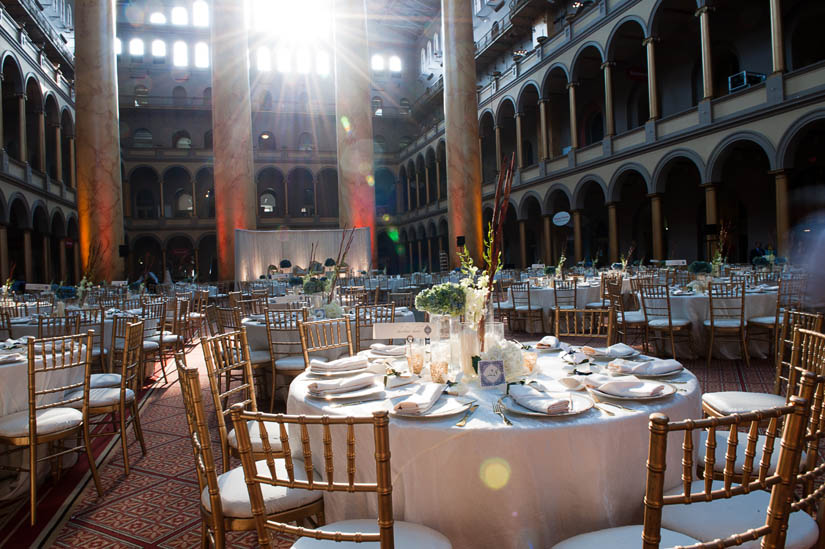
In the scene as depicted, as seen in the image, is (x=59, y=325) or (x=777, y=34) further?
(x=777, y=34)

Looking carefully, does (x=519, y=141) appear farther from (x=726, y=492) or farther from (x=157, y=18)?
(x=157, y=18)

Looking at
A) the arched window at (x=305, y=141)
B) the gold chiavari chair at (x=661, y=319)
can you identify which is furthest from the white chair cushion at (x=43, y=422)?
the arched window at (x=305, y=141)

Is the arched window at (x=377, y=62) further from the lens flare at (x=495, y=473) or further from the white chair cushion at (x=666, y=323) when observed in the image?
the lens flare at (x=495, y=473)

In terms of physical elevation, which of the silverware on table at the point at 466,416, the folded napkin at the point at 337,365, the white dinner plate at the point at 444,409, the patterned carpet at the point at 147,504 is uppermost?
the folded napkin at the point at 337,365

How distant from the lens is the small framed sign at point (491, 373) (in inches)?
90.7

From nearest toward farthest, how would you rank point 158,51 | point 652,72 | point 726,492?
point 726,492 < point 652,72 < point 158,51

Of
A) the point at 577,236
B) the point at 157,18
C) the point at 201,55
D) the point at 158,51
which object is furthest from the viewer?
the point at 201,55

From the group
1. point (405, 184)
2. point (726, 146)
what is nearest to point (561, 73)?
point (726, 146)

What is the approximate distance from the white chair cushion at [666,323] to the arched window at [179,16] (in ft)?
110

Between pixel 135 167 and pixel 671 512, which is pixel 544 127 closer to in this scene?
pixel 671 512

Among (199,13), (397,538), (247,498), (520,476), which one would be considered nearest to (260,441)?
(247,498)

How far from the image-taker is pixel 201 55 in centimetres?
3181

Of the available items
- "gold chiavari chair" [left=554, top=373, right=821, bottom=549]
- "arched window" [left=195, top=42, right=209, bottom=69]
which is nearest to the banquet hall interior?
"gold chiavari chair" [left=554, top=373, right=821, bottom=549]

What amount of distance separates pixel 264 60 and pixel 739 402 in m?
34.0
